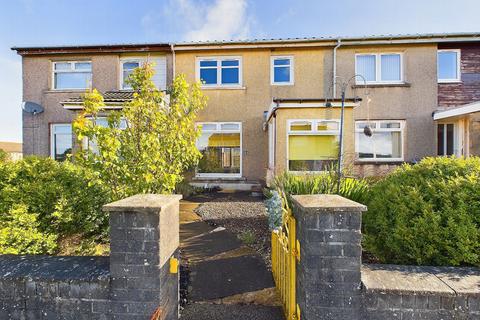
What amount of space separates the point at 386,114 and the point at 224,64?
23.4 ft

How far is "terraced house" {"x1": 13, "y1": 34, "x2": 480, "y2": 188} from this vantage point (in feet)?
34.3

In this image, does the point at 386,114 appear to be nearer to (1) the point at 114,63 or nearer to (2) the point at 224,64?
(2) the point at 224,64

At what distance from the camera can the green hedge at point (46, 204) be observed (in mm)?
3104

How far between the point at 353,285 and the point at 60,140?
12.9 metres

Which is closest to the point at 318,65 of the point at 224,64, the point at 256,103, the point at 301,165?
the point at 256,103

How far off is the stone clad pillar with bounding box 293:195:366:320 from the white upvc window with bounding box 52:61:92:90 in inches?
495

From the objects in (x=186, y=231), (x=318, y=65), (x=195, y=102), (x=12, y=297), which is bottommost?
(x=186, y=231)

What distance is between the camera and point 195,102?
12.8 feet

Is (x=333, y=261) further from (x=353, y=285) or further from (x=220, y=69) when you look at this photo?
(x=220, y=69)

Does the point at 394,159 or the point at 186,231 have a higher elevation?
the point at 394,159

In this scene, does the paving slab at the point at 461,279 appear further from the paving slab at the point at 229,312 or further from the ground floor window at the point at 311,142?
the ground floor window at the point at 311,142

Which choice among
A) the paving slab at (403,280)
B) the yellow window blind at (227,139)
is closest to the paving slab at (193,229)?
the paving slab at (403,280)

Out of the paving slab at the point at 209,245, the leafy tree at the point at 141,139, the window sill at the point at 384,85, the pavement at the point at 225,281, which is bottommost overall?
the pavement at the point at 225,281

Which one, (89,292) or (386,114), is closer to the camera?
(89,292)
